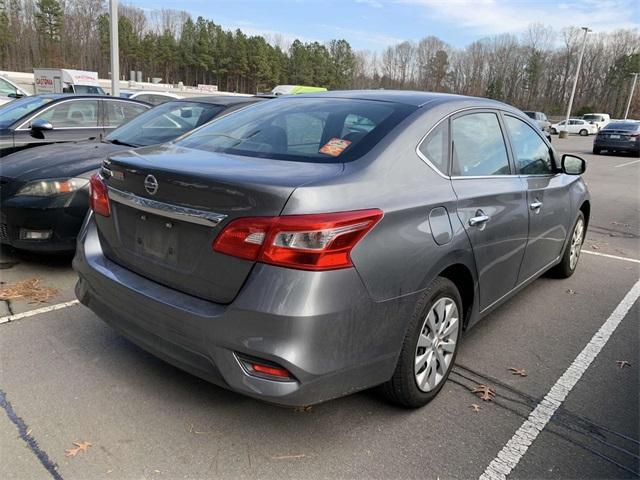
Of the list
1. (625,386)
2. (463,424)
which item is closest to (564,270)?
(625,386)

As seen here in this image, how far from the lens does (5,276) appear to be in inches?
173

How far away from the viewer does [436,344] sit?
2.80 metres

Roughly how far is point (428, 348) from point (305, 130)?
4.61 feet

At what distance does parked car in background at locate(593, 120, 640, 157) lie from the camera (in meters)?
23.7

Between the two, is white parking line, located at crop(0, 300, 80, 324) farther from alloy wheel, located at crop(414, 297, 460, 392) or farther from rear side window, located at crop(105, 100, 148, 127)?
rear side window, located at crop(105, 100, 148, 127)

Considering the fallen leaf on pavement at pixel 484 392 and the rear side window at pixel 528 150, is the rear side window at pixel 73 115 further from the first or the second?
the fallen leaf on pavement at pixel 484 392

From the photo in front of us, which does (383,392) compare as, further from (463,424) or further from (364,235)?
(364,235)

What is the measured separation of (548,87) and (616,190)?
9051 centimetres

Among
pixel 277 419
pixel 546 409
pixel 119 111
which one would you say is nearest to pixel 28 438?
pixel 277 419

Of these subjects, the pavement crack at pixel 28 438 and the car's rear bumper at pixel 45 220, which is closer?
the pavement crack at pixel 28 438

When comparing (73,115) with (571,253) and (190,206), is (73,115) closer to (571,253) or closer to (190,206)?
(190,206)

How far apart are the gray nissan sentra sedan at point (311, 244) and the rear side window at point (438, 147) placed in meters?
0.01

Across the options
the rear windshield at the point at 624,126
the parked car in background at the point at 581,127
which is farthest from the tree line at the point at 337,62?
the rear windshield at the point at 624,126

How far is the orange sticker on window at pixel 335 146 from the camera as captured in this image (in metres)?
2.55
